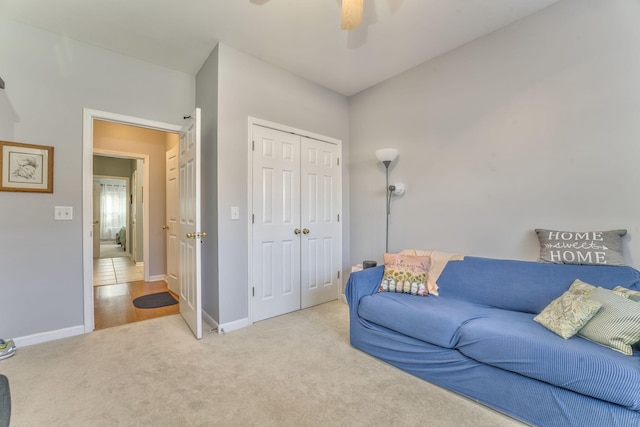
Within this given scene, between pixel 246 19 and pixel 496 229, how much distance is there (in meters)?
2.79

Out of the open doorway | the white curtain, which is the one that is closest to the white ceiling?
the open doorway

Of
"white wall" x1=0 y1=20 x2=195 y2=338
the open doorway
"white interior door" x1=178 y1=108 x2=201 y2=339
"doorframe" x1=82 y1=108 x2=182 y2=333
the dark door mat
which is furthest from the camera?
the dark door mat

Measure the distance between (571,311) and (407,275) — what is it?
1.08 metres

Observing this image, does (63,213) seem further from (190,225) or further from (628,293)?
(628,293)

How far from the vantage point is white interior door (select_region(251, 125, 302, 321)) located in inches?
116

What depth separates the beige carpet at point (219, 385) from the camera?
5.07 feet

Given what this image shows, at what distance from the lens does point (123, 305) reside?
11.2 feet

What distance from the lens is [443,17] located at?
2.31 m

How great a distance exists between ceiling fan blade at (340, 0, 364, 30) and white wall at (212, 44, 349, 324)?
1334 mm

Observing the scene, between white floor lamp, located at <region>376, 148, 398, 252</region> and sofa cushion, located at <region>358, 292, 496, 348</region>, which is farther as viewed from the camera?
white floor lamp, located at <region>376, 148, 398, 252</region>

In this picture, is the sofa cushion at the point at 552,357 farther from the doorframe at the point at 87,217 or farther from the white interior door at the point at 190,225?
the doorframe at the point at 87,217

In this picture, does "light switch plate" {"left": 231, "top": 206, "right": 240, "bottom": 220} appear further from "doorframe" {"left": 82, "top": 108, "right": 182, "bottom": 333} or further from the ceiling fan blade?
the ceiling fan blade

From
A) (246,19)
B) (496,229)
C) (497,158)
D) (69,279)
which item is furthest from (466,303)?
(69,279)

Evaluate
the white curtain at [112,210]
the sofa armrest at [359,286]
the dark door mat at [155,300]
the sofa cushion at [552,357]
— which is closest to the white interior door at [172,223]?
the dark door mat at [155,300]
